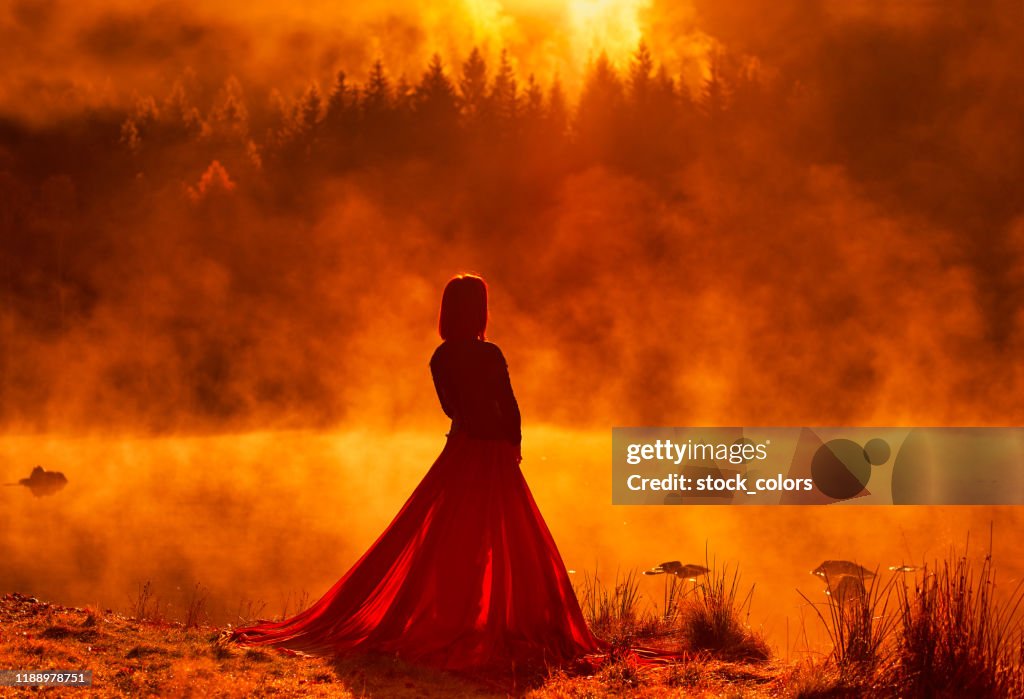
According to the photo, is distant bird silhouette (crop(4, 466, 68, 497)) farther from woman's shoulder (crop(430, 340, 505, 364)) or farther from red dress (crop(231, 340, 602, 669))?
woman's shoulder (crop(430, 340, 505, 364))

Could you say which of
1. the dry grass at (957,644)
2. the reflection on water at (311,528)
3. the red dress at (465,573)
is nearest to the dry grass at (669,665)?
the dry grass at (957,644)

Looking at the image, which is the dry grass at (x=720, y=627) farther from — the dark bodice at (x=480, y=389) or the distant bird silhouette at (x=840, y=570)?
the distant bird silhouette at (x=840, y=570)

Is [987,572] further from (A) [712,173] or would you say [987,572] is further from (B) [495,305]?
(A) [712,173]

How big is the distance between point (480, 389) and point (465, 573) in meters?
1.26

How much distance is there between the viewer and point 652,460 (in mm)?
26188

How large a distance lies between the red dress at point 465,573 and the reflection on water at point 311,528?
6.90 ft

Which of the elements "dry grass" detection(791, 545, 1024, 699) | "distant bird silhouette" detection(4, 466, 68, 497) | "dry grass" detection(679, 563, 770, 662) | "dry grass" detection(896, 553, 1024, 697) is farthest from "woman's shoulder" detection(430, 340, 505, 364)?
"distant bird silhouette" detection(4, 466, 68, 497)

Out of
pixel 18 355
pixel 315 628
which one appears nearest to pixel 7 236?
pixel 18 355

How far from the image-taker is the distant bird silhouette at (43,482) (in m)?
24.1

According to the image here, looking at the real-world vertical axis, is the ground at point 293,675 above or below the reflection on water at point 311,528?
below

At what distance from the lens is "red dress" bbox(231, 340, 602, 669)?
22.6 ft

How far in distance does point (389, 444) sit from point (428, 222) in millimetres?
20059

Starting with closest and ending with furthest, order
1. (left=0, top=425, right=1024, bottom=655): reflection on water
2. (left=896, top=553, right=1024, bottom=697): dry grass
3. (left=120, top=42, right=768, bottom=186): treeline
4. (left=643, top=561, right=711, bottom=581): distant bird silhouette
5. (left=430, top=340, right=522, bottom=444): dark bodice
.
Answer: (left=896, top=553, right=1024, bottom=697): dry grass, (left=430, top=340, right=522, bottom=444): dark bodice, (left=643, top=561, right=711, bottom=581): distant bird silhouette, (left=0, top=425, right=1024, bottom=655): reflection on water, (left=120, top=42, right=768, bottom=186): treeline

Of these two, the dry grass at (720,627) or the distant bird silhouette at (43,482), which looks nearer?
the dry grass at (720,627)
